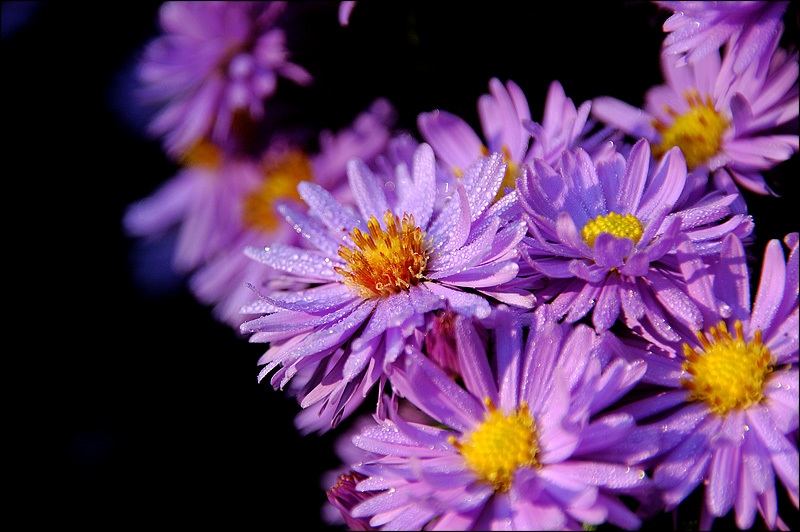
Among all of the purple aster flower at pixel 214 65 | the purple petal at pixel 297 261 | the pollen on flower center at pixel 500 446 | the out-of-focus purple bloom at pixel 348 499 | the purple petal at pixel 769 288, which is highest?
the purple aster flower at pixel 214 65

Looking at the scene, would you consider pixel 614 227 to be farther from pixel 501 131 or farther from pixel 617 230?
pixel 501 131

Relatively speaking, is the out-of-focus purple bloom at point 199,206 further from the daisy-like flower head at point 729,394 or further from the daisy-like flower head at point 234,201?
the daisy-like flower head at point 729,394

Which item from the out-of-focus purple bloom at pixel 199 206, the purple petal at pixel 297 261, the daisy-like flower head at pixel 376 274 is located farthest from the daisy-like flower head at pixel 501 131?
the out-of-focus purple bloom at pixel 199 206

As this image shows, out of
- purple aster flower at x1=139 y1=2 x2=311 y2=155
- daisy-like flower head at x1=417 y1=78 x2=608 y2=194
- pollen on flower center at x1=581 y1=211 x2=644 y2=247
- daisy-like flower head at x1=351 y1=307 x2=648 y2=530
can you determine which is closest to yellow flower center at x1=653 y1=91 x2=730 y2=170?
daisy-like flower head at x1=417 y1=78 x2=608 y2=194

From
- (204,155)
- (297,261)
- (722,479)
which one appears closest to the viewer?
(722,479)

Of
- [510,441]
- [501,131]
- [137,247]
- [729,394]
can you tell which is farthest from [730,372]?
[137,247]

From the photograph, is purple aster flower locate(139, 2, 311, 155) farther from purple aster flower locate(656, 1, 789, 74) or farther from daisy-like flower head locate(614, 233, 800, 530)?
daisy-like flower head locate(614, 233, 800, 530)
